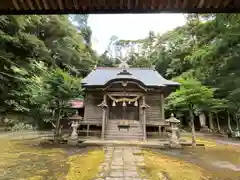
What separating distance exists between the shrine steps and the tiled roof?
8.75 ft

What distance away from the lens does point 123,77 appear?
39.7 feet

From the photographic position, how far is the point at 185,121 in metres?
23.0

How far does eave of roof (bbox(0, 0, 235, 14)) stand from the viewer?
2441 mm

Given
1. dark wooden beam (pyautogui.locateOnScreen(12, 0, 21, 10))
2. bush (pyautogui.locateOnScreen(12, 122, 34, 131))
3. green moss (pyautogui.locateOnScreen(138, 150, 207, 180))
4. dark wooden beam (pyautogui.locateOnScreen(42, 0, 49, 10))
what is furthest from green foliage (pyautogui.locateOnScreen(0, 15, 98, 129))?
dark wooden beam (pyautogui.locateOnScreen(42, 0, 49, 10))

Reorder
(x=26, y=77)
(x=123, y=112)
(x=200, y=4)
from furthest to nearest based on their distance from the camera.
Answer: (x=123, y=112), (x=26, y=77), (x=200, y=4)

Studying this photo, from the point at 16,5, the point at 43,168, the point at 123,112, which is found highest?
the point at 123,112

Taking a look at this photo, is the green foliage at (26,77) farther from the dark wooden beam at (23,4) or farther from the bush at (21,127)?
the dark wooden beam at (23,4)

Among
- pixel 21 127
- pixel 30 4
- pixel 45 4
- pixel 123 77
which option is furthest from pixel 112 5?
pixel 21 127

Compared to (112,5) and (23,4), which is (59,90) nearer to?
(23,4)

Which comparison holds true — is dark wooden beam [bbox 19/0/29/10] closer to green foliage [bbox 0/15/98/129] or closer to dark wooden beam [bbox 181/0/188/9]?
dark wooden beam [bbox 181/0/188/9]

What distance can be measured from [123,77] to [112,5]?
31.5ft

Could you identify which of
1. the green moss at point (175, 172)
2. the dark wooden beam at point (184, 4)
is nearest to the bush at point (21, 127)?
the green moss at point (175, 172)

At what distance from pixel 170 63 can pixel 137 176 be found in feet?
71.8

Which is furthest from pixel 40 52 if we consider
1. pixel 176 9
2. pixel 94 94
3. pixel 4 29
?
pixel 176 9
